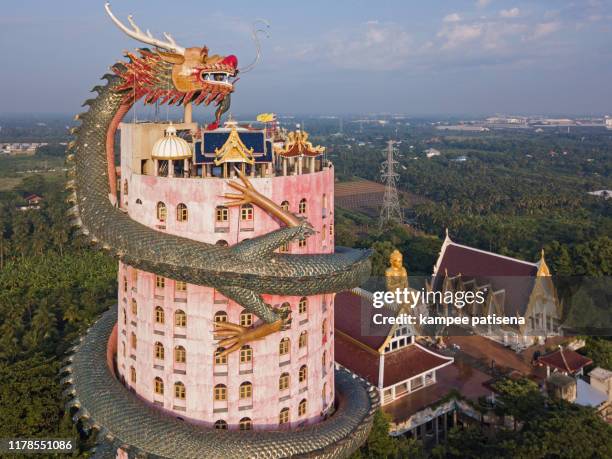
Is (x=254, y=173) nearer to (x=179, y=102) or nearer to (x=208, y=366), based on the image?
(x=179, y=102)

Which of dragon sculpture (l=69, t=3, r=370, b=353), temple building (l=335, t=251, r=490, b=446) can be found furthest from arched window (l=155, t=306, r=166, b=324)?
temple building (l=335, t=251, r=490, b=446)

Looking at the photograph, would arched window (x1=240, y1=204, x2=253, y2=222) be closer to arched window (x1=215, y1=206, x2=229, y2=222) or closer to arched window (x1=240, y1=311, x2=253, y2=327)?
arched window (x1=215, y1=206, x2=229, y2=222)

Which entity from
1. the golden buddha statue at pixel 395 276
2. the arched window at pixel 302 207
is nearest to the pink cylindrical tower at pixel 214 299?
the arched window at pixel 302 207

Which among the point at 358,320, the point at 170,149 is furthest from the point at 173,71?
the point at 358,320

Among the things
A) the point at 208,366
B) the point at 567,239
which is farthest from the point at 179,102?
the point at 567,239

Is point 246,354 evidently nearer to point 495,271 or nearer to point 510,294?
point 510,294

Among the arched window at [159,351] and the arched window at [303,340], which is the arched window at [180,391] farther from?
the arched window at [303,340]
